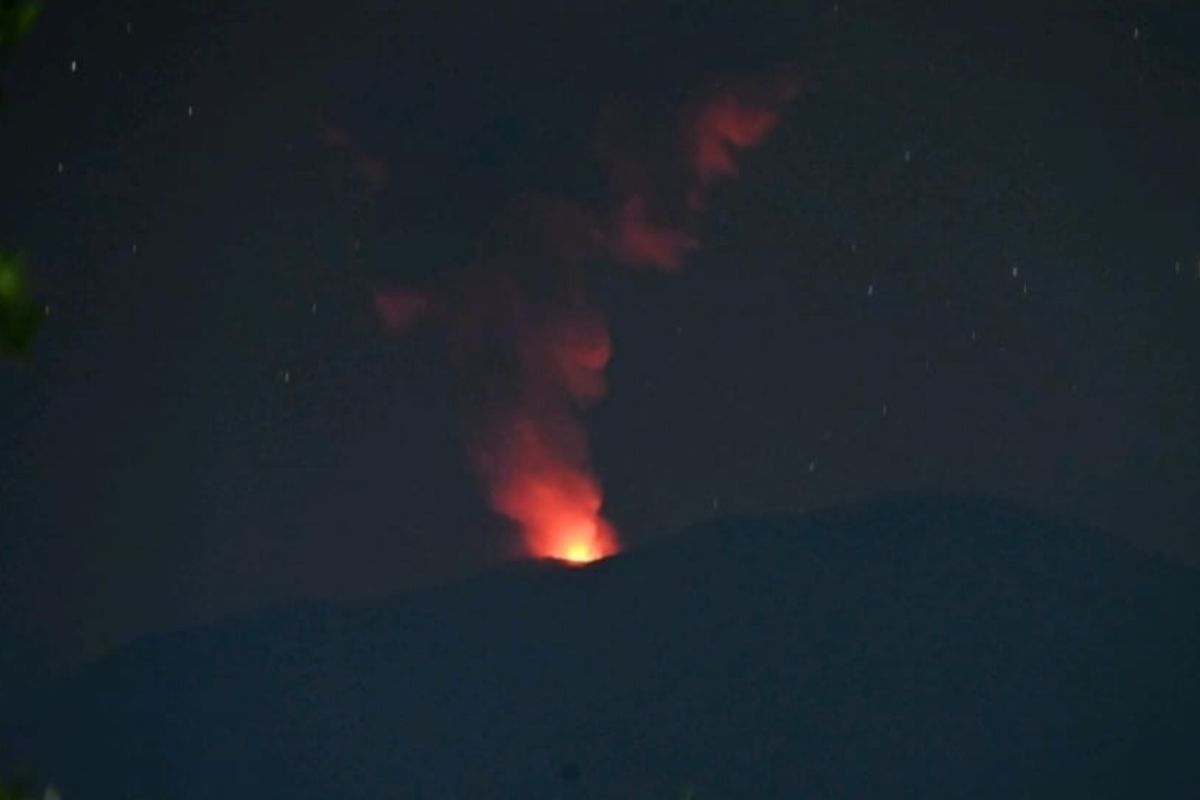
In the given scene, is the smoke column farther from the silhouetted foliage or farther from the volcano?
the silhouetted foliage

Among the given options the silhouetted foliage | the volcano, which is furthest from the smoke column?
the silhouetted foliage

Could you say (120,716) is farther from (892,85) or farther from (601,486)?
(892,85)

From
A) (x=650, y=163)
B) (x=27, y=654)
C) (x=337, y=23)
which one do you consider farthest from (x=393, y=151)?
(x=27, y=654)

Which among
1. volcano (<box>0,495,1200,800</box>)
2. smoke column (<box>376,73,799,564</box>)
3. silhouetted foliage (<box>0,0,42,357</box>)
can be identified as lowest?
silhouetted foliage (<box>0,0,42,357</box>)

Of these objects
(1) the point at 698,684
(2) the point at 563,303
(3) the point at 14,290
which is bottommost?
(3) the point at 14,290

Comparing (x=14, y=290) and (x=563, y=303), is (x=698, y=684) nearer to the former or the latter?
(x=563, y=303)

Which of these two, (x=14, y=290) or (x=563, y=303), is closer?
(x=14, y=290)

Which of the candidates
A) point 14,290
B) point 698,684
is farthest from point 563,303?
point 14,290
